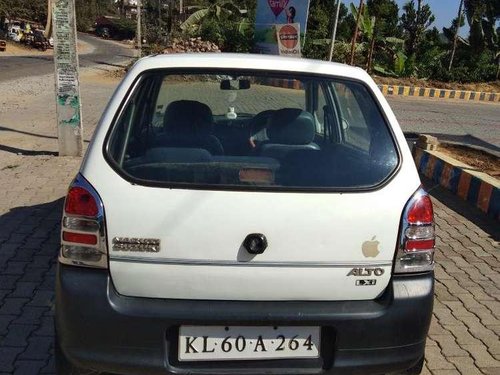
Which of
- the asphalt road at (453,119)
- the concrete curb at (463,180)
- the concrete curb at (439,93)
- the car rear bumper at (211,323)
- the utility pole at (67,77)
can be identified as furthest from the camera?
the concrete curb at (439,93)

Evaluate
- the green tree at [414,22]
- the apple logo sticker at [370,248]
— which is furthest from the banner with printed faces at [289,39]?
the green tree at [414,22]

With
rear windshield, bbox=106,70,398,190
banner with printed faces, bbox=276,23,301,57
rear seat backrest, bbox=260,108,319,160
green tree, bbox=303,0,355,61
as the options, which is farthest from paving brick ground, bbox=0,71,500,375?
green tree, bbox=303,0,355,61

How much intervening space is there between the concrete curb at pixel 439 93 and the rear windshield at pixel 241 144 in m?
18.9

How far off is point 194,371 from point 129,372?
10.0 inches

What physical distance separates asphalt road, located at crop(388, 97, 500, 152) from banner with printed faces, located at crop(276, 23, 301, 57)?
477cm

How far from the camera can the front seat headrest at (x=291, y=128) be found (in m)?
2.71

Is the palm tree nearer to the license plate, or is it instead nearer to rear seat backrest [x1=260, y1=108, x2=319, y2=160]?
rear seat backrest [x1=260, y1=108, x2=319, y2=160]

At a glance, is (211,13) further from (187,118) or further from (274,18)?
(187,118)

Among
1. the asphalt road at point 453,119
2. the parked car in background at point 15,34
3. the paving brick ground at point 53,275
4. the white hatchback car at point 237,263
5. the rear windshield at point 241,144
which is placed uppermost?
the rear windshield at point 241,144

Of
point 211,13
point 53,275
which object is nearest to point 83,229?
point 53,275

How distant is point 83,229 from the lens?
7.13 feet

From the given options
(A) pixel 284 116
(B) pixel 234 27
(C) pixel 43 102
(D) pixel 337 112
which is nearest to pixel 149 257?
(A) pixel 284 116

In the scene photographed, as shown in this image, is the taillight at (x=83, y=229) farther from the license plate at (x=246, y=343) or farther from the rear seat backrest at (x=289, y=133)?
the rear seat backrest at (x=289, y=133)

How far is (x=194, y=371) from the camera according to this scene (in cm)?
216
